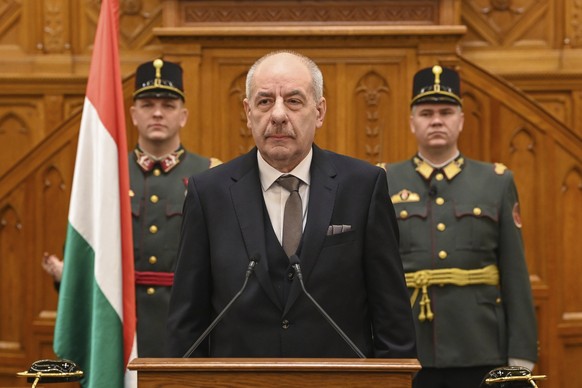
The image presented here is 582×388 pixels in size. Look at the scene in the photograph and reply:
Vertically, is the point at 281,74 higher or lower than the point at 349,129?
lower

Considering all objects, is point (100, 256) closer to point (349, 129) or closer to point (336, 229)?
point (336, 229)

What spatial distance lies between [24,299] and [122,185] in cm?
161

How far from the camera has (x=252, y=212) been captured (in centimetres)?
262

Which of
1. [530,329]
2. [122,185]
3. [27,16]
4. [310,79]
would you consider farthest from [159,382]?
[27,16]

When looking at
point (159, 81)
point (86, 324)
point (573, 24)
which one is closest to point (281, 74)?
point (86, 324)

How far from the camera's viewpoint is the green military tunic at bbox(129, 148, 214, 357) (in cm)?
414

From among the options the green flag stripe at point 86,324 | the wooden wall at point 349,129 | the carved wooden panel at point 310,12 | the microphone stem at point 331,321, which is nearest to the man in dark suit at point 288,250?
the microphone stem at point 331,321

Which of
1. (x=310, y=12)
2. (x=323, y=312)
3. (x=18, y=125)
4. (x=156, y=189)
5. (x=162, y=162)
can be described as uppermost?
(x=310, y=12)

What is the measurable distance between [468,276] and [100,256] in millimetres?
1419

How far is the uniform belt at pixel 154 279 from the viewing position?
4.14 m

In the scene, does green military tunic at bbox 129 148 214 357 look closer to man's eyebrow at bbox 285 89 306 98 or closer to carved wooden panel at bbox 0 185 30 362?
carved wooden panel at bbox 0 185 30 362

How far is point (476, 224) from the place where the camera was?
409 centimetres

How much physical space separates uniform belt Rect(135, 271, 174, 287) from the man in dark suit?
148cm

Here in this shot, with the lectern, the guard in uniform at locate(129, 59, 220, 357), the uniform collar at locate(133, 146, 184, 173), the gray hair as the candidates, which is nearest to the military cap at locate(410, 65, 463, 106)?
the guard in uniform at locate(129, 59, 220, 357)
